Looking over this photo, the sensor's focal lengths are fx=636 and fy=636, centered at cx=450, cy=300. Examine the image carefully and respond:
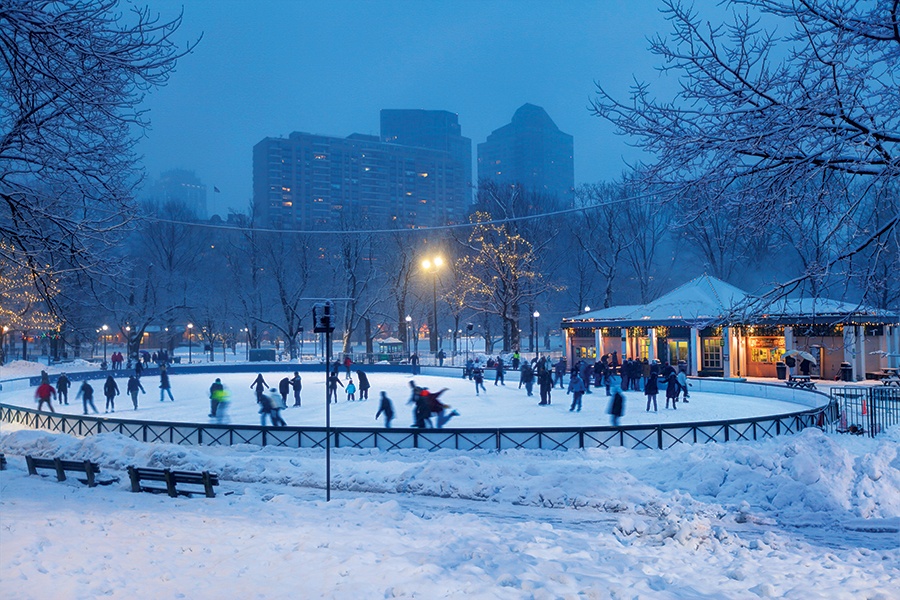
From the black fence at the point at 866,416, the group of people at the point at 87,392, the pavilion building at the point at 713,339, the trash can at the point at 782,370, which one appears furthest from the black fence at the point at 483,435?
the trash can at the point at 782,370

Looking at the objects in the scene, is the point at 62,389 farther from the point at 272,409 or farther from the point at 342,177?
Result: the point at 342,177

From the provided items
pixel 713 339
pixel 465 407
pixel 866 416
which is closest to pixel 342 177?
pixel 713 339

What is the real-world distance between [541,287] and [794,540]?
149ft

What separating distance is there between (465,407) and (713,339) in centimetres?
1756

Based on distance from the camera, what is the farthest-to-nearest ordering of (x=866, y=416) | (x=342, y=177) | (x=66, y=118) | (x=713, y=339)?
1. (x=342, y=177)
2. (x=713, y=339)
3. (x=866, y=416)
4. (x=66, y=118)

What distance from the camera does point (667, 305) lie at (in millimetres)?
38188

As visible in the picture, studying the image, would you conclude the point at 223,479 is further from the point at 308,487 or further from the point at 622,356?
the point at 622,356

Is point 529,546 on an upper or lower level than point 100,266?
lower

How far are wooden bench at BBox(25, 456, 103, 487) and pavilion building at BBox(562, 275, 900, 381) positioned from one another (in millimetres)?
24532

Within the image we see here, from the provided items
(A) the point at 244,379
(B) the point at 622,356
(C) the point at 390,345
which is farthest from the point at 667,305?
(A) the point at 244,379

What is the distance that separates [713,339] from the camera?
3459cm

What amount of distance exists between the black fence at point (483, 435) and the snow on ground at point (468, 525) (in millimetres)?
404

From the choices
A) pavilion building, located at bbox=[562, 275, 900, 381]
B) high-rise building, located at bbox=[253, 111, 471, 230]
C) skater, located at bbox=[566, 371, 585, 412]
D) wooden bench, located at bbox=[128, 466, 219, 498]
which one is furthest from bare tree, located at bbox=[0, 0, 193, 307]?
high-rise building, located at bbox=[253, 111, 471, 230]

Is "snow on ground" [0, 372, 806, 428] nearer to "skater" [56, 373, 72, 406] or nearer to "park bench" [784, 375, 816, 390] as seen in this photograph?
"skater" [56, 373, 72, 406]
